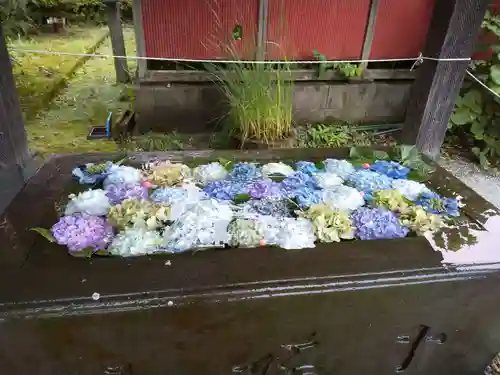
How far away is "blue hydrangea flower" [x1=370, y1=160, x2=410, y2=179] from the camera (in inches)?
72.2

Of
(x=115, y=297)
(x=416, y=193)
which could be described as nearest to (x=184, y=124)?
(x=416, y=193)

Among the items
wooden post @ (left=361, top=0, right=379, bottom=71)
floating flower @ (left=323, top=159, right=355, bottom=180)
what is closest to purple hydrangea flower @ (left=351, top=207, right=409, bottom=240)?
floating flower @ (left=323, top=159, right=355, bottom=180)

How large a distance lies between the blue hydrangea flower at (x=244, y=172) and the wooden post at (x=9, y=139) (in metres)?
0.87

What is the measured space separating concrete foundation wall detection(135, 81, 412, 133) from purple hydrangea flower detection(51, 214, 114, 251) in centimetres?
257

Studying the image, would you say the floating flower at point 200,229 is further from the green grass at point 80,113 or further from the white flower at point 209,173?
the green grass at point 80,113

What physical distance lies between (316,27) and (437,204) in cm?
278

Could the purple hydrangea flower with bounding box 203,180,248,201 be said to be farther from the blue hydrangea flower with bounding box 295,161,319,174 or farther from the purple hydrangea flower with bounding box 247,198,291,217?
the blue hydrangea flower with bounding box 295,161,319,174

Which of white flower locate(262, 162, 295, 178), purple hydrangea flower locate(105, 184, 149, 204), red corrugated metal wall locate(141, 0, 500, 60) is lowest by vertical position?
white flower locate(262, 162, 295, 178)

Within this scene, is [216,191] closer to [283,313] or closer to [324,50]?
[283,313]

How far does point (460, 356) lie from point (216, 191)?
3.66ft

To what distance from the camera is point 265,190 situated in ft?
5.36

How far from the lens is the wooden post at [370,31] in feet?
12.8

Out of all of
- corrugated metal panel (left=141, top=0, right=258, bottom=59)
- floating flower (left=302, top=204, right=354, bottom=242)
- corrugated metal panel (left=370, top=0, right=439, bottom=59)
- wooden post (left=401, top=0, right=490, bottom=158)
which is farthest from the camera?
corrugated metal panel (left=370, top=0, right=439, bottom=59)

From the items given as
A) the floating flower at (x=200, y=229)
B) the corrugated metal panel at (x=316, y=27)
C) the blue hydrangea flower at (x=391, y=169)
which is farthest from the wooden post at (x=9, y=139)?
the corrugated metal panel at (x=316, y=27)
